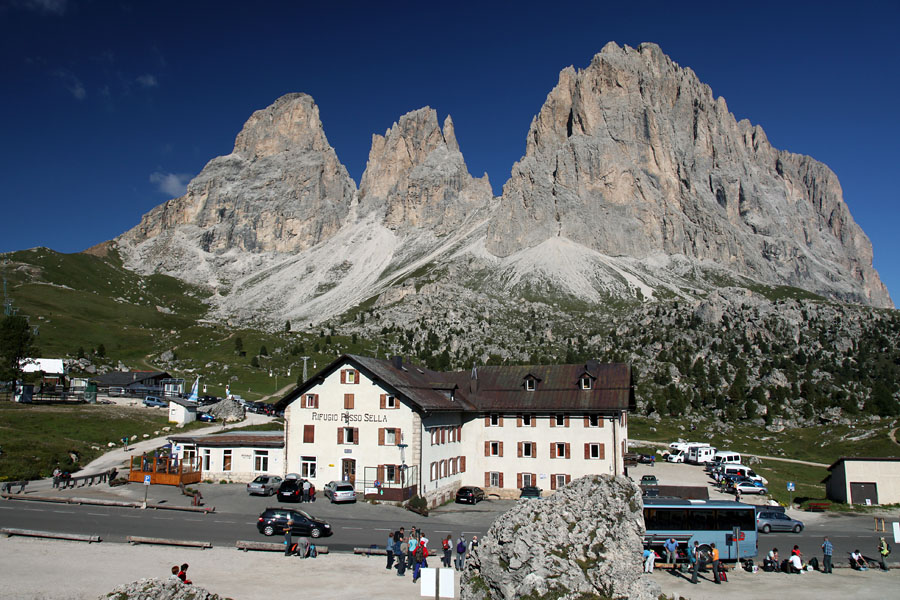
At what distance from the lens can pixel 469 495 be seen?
52.3 m

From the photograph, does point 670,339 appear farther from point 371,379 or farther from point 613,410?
point 371,379

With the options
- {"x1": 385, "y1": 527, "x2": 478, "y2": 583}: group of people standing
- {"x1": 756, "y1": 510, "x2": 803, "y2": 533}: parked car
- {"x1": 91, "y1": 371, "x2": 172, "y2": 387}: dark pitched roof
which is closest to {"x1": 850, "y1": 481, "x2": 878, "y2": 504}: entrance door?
{"x1": 756, "y1": 510, "x2": 803, "y2": 533}: parked car

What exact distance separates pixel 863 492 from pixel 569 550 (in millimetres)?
50031

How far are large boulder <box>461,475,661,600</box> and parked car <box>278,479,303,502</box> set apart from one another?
2965 centimetres

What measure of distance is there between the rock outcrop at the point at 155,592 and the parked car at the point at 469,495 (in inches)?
1465

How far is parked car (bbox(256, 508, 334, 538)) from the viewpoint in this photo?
35250mm

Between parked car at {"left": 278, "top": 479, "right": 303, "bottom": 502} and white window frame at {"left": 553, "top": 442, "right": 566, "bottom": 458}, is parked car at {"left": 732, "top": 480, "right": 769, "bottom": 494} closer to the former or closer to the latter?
white window frame at {"left": 553, "top": 442, "right": 566, "bottom": 458}

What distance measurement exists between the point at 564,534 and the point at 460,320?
17527 centimetres

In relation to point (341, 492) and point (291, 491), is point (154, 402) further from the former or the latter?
point (341, 492)

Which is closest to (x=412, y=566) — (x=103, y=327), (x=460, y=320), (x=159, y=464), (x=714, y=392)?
(x=159, y=464)

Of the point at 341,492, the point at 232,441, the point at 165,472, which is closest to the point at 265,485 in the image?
the point at 341,492

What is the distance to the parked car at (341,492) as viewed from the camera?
47.1 meters

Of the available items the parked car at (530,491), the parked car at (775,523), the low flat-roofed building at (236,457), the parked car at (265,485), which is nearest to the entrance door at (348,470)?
the parked car at (265,485)

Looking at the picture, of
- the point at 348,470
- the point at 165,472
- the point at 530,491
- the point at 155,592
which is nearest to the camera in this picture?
the point at 155,592
